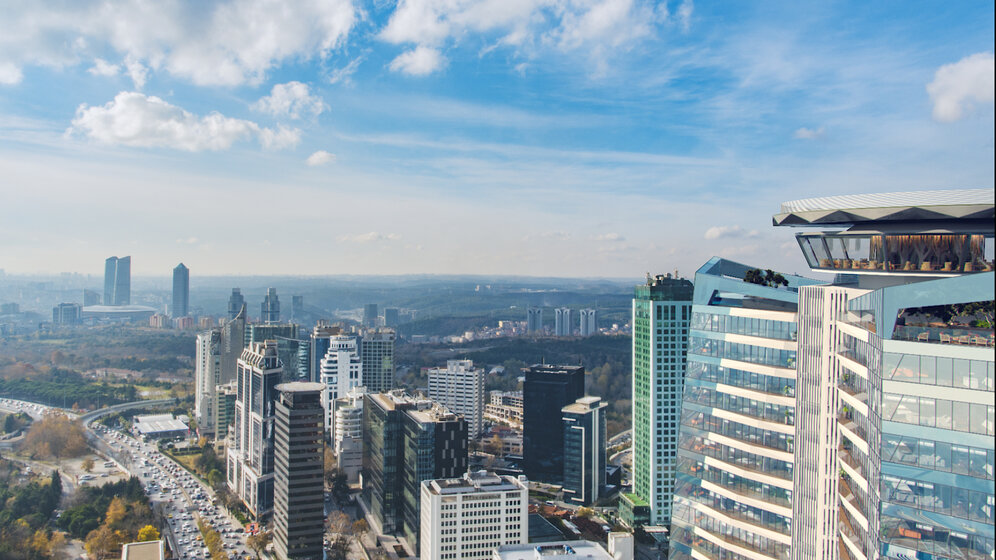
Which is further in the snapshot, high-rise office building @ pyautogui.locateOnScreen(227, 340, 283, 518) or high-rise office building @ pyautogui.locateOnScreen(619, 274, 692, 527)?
high-rise office building @ pyautogui.locateOnScreen(227, 340, 283, 518)

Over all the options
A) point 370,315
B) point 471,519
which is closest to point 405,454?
point 471,519

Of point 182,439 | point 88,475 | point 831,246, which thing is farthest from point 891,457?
point 182,439

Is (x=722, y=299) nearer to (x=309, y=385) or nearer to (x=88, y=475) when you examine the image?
(x=309, y=385)

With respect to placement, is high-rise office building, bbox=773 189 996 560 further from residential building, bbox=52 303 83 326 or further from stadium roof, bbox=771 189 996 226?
residential building, bbox=52 303 83 326

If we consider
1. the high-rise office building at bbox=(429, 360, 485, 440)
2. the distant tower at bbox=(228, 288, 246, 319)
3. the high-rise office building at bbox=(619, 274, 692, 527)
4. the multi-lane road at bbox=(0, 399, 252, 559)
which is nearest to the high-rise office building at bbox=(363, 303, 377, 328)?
the distant tower at bbox=(228, 288, 246, 319)

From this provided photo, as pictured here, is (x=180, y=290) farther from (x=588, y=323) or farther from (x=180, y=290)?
(x=588, y=323)
